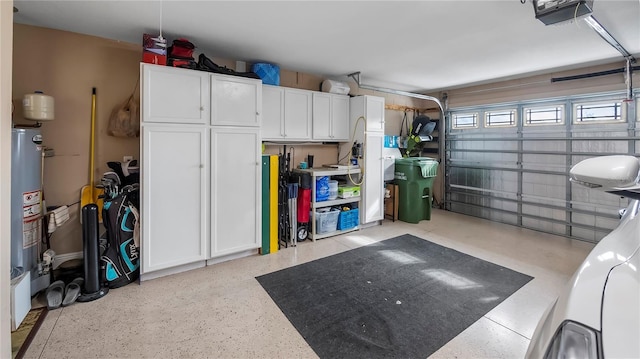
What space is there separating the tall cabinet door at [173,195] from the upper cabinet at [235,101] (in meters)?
0.29

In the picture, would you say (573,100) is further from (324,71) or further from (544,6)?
(324,71)

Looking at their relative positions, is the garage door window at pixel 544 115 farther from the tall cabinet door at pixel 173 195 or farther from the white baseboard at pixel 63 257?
the white baseboard at pixel 63 257

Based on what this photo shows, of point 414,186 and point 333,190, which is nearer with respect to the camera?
point 333,190

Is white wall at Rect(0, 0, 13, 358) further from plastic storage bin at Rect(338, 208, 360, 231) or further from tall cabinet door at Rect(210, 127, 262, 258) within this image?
plastic storage bin at Rect(338, 208, 360, 231)

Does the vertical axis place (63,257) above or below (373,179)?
below

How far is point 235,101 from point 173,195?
1.25m

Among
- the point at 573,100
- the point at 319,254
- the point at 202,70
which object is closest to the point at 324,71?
the point at 202,70

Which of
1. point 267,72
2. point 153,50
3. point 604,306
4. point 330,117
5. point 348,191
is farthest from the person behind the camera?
point 330,117

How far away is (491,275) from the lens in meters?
3.09

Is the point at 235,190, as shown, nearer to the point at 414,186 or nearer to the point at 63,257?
the point at 63,257

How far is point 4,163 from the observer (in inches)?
52.7

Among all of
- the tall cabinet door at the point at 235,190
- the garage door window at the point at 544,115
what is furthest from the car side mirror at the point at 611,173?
the garage door window at the point at 544,115

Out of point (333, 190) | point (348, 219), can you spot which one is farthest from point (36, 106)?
point (348, 219)

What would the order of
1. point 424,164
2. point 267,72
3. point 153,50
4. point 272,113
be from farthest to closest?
1. point 424,164
2. point 272,113
3. point 267,72
4. point 153,50
